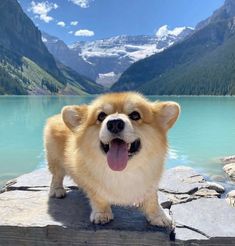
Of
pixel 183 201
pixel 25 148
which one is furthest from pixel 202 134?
pixel 183 201

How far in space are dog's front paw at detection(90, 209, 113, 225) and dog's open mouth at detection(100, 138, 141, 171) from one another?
908mm

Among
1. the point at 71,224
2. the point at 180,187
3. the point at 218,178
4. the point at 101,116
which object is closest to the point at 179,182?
the point at 180,187

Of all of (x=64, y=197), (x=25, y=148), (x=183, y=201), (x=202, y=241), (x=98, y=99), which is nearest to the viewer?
(x=202, y=241)

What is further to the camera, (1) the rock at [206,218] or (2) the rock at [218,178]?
(2) the rock at [218,178]

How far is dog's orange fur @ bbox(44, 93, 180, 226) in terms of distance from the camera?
18.0ft

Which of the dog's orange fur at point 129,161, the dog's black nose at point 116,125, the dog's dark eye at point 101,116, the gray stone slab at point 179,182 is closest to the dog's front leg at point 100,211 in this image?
the dog's orange fur at point 129,161

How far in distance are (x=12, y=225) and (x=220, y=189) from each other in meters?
9.76

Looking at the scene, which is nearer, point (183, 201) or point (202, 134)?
point (183, 201)

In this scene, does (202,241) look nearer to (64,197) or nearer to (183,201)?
(183,201)

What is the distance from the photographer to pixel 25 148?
1265 inches

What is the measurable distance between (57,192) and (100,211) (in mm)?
1384

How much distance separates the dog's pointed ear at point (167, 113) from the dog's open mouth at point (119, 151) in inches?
25.7

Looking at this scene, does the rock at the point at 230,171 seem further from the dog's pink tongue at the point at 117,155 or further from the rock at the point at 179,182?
the dog's pink tongue at the point at 117,155

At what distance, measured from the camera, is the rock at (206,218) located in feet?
18.5
